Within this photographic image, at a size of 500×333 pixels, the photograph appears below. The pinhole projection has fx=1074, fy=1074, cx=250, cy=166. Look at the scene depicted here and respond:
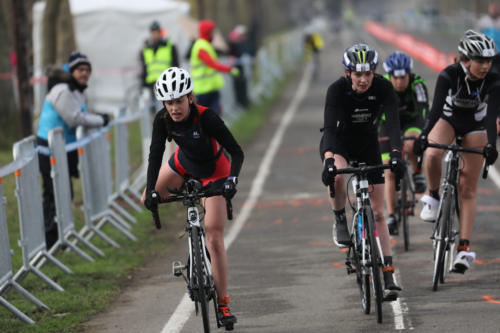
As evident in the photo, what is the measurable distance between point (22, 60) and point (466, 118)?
7.39m

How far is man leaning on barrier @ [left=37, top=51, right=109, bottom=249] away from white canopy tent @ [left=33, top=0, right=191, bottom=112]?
57.6 feet

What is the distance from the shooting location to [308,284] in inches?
402

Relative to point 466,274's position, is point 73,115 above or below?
above

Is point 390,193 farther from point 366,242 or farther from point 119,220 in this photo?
point 119,220

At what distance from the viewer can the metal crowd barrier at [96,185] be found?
12.1 m

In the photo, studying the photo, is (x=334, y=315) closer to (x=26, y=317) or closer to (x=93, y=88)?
(x=26, y=317)

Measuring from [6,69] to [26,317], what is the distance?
12.4 meters

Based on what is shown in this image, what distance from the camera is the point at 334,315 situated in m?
8.86

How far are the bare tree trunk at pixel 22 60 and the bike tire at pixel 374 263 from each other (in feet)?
26.2

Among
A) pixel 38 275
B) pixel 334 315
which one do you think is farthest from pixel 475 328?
pixel 38 275

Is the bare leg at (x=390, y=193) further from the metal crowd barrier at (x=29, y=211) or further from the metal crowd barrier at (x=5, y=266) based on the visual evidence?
the metal crowd barrier at (x=5, y=266)

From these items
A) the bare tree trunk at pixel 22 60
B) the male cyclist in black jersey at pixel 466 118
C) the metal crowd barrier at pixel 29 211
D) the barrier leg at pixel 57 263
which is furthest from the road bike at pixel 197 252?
the bare tree trunk at pixel 22 60

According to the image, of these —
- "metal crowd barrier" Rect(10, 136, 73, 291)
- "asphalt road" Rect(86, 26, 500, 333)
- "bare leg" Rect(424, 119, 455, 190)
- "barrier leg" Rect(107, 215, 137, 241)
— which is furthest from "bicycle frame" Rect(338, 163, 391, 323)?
"barrier leg" Rect(107, 215, 137, 241)

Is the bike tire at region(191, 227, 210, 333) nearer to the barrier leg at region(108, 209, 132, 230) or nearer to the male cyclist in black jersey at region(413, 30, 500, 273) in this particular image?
the male cyclist in black jersey at region(413, 30, 500, 273)
